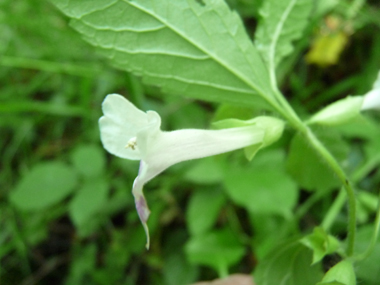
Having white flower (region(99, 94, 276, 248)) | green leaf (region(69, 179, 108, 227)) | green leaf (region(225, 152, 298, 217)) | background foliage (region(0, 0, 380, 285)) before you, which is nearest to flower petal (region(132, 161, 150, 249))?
white flower (region(99, 94, 276, 248))

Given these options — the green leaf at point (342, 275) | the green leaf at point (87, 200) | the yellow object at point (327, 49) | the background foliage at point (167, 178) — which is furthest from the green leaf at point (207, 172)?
the yellow object at point (327, 49)

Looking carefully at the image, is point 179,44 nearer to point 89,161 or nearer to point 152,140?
point 152,140

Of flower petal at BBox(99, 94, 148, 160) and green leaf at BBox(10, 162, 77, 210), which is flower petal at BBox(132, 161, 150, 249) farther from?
green leaf at BBox(10, 162, 77, 210)

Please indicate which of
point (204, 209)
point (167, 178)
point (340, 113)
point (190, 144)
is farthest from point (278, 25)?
point (167, 178)

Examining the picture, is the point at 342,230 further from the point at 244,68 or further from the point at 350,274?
the point at 244,68

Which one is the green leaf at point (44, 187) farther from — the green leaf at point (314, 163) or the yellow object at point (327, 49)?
the yellow object at point (327, 49)

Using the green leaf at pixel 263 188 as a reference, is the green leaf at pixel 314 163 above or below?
above

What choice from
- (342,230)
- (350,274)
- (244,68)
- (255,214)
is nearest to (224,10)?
(244,68)
